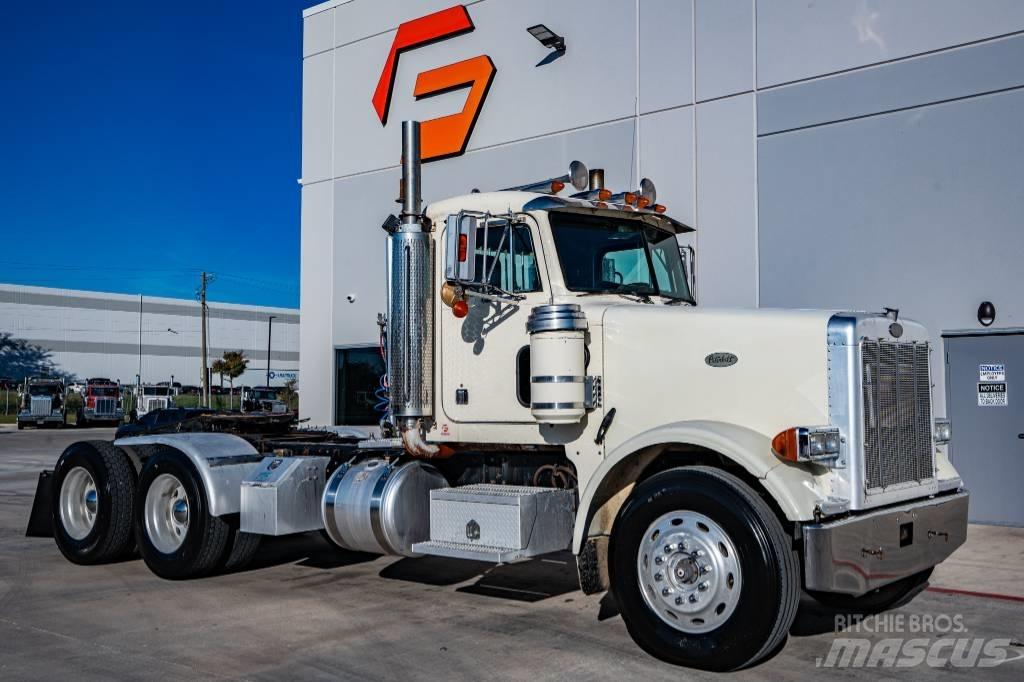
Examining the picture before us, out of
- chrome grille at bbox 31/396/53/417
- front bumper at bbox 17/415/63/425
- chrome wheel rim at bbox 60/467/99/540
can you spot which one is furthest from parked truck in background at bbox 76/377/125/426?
chrome wheel rim at bbox 60/467/99/540

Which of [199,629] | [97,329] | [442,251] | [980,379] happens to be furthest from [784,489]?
[97,329]

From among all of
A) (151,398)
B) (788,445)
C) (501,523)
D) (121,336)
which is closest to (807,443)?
(788,445)

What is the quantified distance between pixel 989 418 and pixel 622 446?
23.3 feet

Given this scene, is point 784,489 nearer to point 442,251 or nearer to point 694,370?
Result: point 694,370

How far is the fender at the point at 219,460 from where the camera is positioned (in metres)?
7.96

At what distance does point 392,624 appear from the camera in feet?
21.4

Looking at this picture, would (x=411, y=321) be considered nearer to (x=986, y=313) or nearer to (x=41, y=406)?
(x=986, y=313)

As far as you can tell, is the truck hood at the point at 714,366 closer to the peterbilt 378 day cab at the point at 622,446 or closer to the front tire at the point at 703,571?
the peterbilt 378 day cab at the point at 622,446

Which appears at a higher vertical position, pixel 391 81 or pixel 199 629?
pixel 391 81

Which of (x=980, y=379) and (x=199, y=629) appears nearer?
(x=199, y=629)

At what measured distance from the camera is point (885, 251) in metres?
11.5

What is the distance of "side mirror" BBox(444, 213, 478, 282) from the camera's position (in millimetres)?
5992

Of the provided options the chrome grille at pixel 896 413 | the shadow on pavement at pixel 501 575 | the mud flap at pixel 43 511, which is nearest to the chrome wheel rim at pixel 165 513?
the mud flap at pixel 43 511

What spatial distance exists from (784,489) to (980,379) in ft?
23.4
